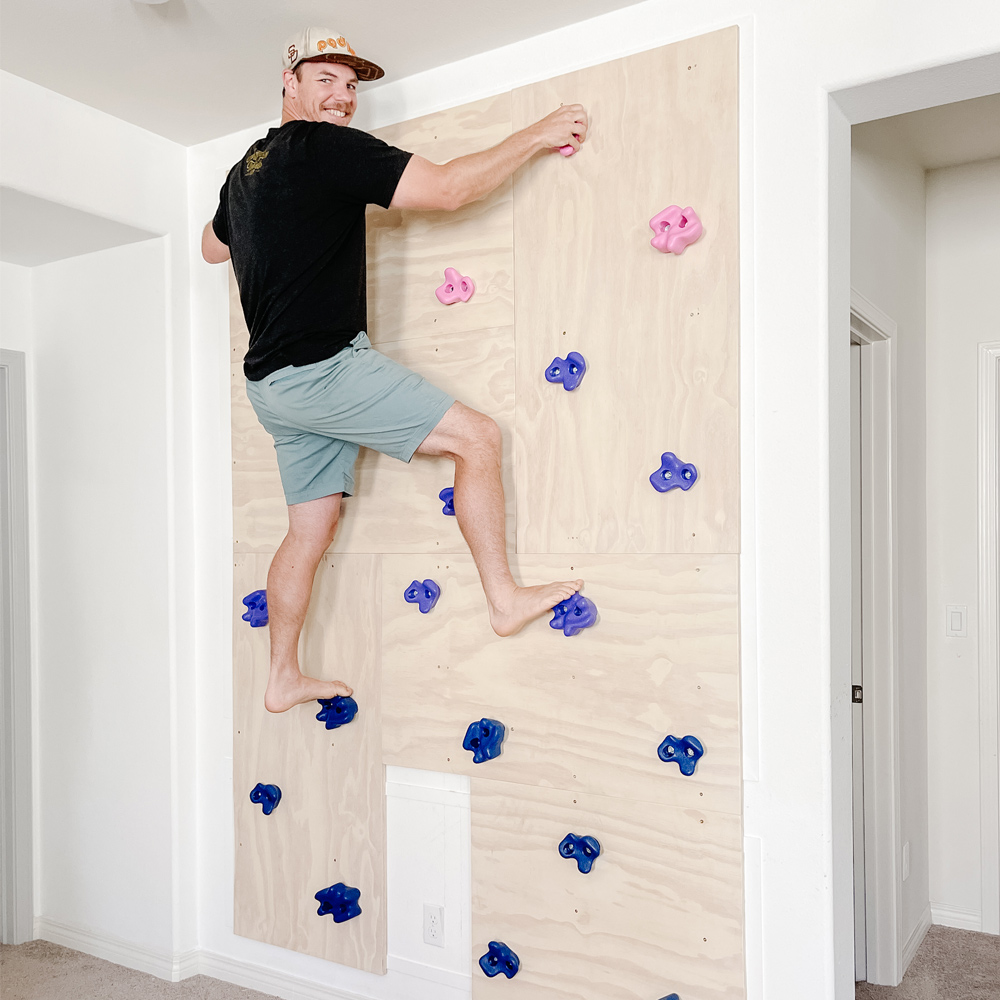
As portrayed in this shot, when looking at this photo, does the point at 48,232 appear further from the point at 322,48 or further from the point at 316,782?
the point at 316,782

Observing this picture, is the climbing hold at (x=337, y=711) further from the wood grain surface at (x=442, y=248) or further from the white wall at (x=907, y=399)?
the white wall at (x=907, y=399)

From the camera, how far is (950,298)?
131 inches

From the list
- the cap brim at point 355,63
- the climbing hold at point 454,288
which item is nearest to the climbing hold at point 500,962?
the climbing hold at point 454,288

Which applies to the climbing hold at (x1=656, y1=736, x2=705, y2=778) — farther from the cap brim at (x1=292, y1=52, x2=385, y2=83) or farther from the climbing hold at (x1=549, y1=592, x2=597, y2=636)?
the cap brim at (x1=292, y1=52, x2=385, y2=83)

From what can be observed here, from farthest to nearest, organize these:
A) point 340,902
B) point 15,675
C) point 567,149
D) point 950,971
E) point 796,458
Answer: point 15,675 → point 950,971 → point 340,902 → point 567,149 → point 796,458

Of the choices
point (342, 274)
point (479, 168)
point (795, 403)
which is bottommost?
point (795, 403)

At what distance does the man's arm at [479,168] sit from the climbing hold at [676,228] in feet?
1.08

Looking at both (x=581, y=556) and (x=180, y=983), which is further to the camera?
(x=180, y=983)

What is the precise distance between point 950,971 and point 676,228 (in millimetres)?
2518

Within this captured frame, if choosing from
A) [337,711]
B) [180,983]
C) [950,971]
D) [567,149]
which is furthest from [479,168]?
[950,971]

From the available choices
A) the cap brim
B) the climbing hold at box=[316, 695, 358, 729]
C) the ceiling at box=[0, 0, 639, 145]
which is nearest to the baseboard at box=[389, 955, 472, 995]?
the climbing hold at box=[316, 695, 358, 729]

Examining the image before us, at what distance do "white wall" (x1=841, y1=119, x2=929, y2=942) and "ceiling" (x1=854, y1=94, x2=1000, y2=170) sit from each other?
19mm

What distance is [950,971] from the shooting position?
295 cm

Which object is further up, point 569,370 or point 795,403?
point 569,370
